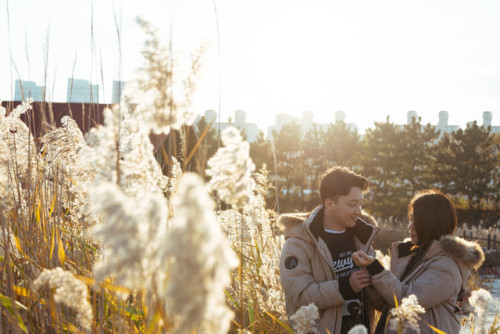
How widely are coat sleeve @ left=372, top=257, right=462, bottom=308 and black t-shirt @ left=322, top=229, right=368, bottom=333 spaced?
29 cm

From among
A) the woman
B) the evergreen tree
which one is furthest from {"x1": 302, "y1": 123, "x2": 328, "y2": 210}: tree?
the woman

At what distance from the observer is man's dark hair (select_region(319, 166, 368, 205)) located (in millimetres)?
3508

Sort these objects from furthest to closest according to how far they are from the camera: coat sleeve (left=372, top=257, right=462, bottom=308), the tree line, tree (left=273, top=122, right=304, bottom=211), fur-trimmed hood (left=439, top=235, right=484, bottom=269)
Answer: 1. tree (left=273, top=122, right=304, bottom=211)
2. the tree line
3. fur-trimmed hood (left=439, top=235, right=484, bottom=269)
4. coat sleeve (left=372, top=257, right=462, bottom=308)

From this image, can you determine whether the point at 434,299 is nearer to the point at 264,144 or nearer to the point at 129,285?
the point at 129,285

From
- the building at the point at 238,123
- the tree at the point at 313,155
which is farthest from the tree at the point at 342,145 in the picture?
the building at the point at 238,123

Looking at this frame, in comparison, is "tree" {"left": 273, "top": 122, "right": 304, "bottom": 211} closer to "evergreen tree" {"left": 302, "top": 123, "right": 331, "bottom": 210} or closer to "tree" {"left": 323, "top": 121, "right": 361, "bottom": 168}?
"evergreen tree" {"left": 302, "top": 123, "right": 331, "bottom": 210}

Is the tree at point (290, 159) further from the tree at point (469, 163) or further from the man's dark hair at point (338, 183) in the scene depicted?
the man's dark hair at point (338, 183)

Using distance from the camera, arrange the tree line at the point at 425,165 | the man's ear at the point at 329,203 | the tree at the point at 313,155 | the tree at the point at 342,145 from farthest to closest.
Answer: the tree at the point at 313,155 < the tree at the point at 342,145 < the tree line at the point at 425,165 < the man's ear at the point at 329,203

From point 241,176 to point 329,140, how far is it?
38342 mm

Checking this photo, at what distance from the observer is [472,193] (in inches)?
1243

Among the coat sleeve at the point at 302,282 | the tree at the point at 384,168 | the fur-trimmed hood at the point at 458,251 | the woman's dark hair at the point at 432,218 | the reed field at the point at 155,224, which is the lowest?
the tree at the point at 384,168

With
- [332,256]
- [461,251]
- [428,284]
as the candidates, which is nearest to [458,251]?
[461,251]

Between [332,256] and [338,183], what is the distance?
0.56 meters

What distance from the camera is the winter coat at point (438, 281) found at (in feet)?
10.0
